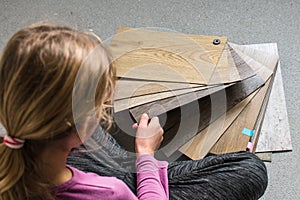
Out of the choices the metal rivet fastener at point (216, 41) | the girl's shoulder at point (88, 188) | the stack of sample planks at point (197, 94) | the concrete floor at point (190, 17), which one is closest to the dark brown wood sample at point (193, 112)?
the stack of sample planks at point (197, 94)

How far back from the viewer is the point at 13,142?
715mm

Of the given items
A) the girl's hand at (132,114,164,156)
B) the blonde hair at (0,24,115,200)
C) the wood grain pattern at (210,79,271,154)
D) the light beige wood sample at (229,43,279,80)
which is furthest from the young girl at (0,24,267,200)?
the light beige wood sample at (229,43,279,80)

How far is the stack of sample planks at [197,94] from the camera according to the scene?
137 cm

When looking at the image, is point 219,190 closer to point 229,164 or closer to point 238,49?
point 229,164

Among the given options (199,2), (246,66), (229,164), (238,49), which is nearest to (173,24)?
(199,2)

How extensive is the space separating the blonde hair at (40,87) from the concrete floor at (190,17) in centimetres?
111

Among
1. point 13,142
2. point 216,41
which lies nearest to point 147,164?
point 13,142

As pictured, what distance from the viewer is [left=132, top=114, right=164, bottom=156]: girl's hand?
3.83 feet

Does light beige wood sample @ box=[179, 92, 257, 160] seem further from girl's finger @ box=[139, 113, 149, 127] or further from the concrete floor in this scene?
the concrete floor

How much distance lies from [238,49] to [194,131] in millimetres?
453

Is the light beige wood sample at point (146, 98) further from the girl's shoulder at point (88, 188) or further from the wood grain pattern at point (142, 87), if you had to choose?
the girl's shoulder at point (88, 188)

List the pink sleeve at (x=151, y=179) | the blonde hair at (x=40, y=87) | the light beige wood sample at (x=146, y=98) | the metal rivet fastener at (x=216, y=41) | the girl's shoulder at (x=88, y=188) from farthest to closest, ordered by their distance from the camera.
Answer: the metal rivet fastener at (x=216, y=41)
the light beige wood sample at (x=146, y=98)
the pink sleeve at (x=151, y=179)
the girl's shoulder at (x=88, y=188)
the blonde hair at (x=40, y=87)

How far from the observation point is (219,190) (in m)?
1.08

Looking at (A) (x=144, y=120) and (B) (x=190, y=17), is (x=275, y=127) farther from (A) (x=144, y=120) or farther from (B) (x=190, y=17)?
(B) (x=190, y=17)
